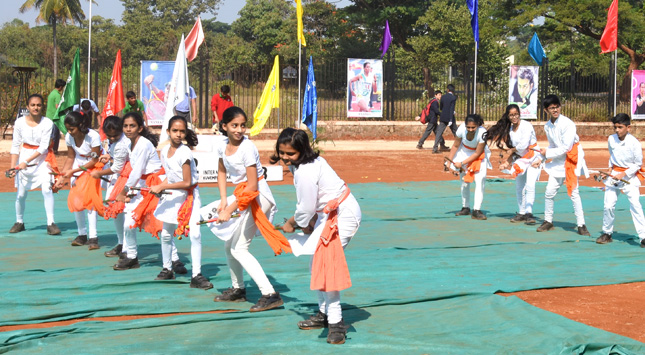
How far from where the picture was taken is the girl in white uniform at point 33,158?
27.8 feet

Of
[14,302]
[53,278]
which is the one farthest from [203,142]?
[14,302]

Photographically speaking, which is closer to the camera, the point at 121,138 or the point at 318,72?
the point at 121,138

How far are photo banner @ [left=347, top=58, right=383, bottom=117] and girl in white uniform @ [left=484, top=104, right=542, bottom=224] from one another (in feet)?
43.2

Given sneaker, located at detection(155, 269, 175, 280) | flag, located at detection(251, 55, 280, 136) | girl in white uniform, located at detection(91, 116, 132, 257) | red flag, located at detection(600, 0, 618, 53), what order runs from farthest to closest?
red flag, located at detection(600, 0, 618, 53) → flag, located at detection(251, 55, 280, 136) → girl in white uniform, located at detection(91, 116, 132, 257) → sneaker, located at detection(155, 269, 175, 280)

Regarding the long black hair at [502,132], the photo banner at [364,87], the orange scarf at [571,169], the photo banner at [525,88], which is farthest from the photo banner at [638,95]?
the orange scarf at [571,169]

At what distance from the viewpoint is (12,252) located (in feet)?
24.5

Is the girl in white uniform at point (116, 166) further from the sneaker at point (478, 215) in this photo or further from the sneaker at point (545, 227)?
the sneaker at point (545, 227)

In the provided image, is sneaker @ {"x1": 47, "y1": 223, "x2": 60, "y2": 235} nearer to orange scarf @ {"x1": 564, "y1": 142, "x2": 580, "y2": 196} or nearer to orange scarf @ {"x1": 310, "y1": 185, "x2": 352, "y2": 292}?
orange scarf @ {"x1": 310, "y1": 185, "x2": 352, "y2": 292}

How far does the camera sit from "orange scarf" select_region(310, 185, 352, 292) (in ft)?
15.7

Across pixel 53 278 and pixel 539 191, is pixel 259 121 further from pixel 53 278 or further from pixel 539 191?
pixel 53 278

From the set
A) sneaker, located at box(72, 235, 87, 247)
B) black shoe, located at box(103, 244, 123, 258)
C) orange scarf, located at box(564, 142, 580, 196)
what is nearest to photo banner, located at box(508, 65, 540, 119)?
orange scarf, located at box(564, 142, 580, 196)

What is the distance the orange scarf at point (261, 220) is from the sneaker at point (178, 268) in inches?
57.0

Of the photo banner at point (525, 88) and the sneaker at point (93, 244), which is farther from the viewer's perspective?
the photo banner at point (525, 88)

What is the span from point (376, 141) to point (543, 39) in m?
13.7
